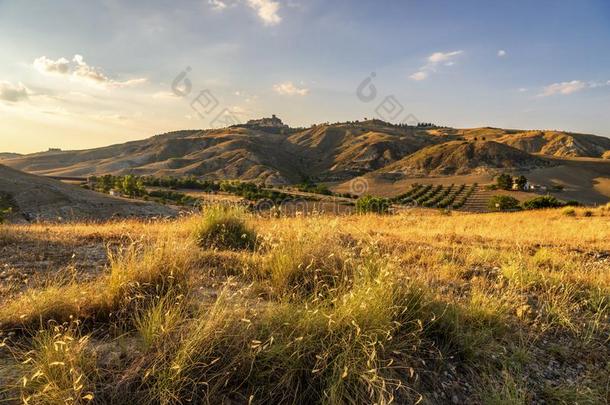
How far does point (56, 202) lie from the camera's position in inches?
1651

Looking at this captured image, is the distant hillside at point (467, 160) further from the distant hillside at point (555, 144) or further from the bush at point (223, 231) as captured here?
the bush at point (223, 231)

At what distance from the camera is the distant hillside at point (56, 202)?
38688mm

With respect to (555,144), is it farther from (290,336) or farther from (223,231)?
(290,336)

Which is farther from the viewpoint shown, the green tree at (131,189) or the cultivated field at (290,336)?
the green tree at (131,189)

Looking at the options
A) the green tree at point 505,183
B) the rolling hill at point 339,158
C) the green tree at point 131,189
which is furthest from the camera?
the rolling hill at point 339,158

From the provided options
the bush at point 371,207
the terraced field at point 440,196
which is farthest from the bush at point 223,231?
the terraced field at point 440,196

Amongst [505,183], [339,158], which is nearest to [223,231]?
[505,183]

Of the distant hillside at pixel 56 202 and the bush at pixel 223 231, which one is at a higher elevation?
the bush at pixel 223 231

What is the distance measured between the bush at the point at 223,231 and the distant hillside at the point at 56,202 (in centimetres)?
3199

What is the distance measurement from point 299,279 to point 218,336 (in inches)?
75.9

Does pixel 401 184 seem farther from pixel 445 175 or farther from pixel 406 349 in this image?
pixel 406 349

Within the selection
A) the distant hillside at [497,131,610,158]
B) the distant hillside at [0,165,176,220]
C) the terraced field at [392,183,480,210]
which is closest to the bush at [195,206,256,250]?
the distant hillside at [0,165,176,220]

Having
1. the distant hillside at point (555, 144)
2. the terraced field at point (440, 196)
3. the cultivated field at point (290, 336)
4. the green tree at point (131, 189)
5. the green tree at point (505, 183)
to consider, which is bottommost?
the terraced field at point (440, 196)

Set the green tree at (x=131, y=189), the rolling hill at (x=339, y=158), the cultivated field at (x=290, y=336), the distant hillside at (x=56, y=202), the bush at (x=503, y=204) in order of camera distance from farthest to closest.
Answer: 1. the rolling hill at (x=339, y=158)
2. the green tree at (x=131, y=189)
3. the bush at (x=503, y=204)
4. the distant hillside at (x=56, y=202)
5. the cultivated field at (x=290, y=336)
